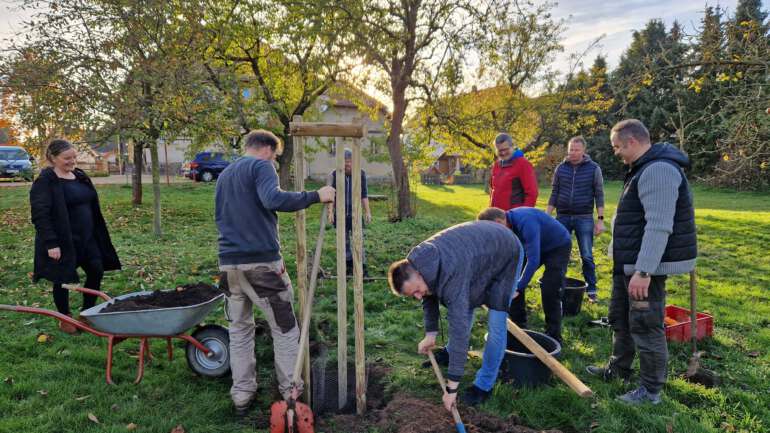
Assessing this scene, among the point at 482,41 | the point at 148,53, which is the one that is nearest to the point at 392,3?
the point at 482,41

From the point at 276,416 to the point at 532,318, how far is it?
332 cm

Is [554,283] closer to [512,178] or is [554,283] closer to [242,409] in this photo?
[512,178]

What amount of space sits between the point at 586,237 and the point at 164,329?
470 centimetres

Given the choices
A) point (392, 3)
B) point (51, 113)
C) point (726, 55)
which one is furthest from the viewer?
point (392, 3)

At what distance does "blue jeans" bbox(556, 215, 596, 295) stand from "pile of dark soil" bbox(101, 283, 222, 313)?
13.7 feet

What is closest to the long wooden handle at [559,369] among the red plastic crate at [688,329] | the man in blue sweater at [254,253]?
the man in blue sweater at [254,253]

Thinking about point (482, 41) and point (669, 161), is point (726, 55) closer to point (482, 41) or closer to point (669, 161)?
point (482, 41)

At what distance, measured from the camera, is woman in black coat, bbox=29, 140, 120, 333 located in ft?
13.8

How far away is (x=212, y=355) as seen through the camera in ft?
12.2

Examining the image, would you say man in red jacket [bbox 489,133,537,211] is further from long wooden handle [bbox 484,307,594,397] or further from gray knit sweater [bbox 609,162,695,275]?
long wooden handle [bbox 484,307,594,397]

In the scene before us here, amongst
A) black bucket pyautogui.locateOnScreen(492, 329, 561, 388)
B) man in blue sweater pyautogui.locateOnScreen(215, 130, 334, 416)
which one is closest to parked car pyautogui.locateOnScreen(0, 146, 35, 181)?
man in blue sweater pyautogui.locateOnScreen(215, 130, 334, 416)

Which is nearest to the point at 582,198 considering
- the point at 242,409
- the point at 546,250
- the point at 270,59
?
the point at 546,250

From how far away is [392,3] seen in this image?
36.6 ft

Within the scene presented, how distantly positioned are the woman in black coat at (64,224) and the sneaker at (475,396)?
11.4ft
